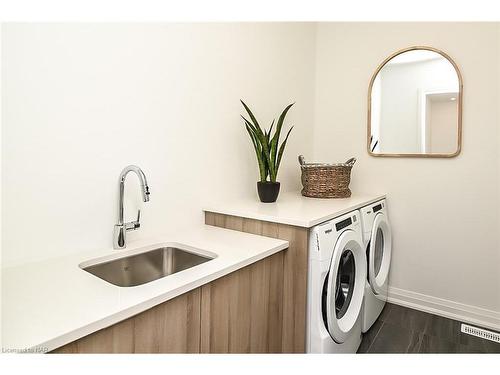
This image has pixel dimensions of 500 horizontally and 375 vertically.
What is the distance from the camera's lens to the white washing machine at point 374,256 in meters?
2.13

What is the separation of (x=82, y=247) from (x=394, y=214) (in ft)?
7.29

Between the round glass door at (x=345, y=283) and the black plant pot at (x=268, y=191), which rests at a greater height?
the black plant pot at (x=268, y=191)

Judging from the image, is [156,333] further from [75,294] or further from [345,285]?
[345,285]

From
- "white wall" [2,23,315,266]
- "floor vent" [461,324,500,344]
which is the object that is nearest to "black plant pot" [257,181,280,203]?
"white wall" [2,23,315,266]

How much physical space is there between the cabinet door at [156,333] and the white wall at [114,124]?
0.59 meters

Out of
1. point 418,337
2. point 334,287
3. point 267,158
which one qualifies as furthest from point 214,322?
point 418,337

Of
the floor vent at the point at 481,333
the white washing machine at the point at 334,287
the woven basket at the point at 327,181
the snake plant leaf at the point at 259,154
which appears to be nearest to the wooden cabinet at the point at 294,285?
the white washing machine at the point at 334,287

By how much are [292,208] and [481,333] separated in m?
1.54

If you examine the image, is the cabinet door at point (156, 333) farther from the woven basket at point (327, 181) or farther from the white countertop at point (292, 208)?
the woven basket at point (327, 181)

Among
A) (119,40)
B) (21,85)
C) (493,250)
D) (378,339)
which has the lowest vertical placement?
(378,339)

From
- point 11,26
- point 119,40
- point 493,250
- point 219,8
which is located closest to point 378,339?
point 493,250

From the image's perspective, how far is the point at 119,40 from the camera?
151cm

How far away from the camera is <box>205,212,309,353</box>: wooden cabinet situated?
1.62 meters

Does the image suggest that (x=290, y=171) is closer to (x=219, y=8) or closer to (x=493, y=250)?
(x=493, y=250)
